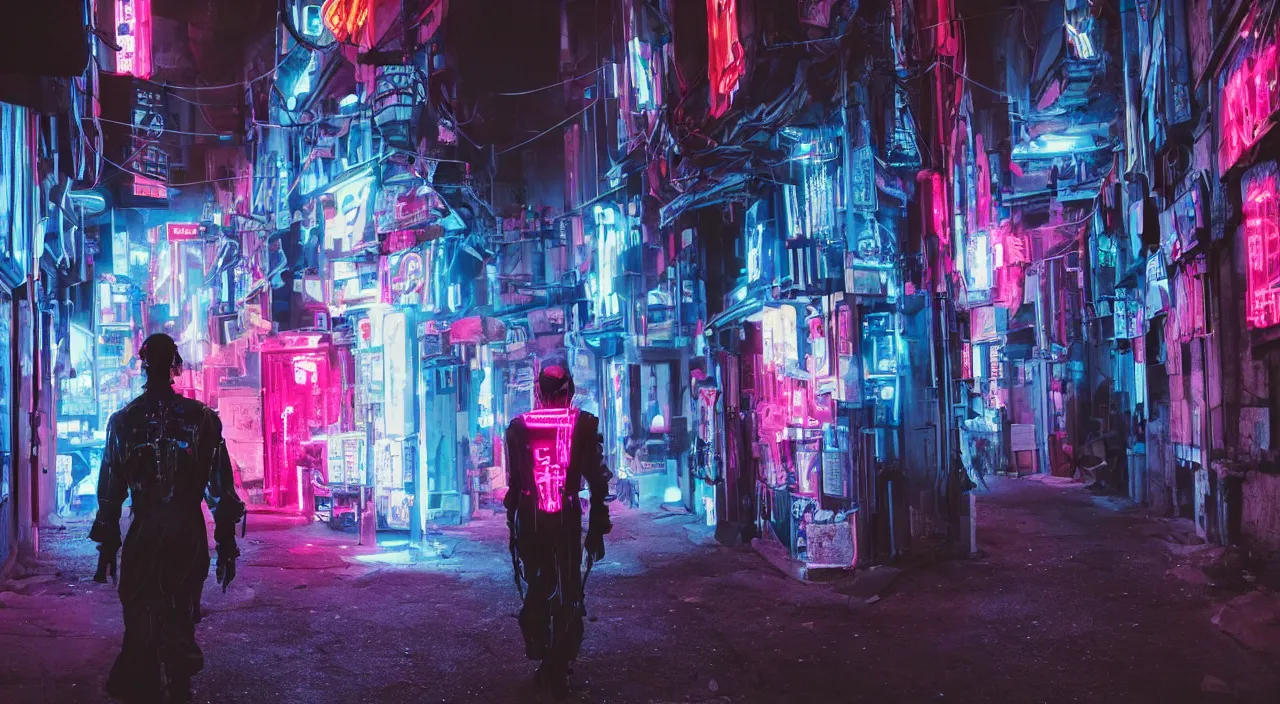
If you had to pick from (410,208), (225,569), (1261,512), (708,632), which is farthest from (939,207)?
(225,569)

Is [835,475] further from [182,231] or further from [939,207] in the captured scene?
[182,231]

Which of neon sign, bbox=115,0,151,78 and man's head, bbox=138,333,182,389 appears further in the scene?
neon sign, bbox=115,0,151,78

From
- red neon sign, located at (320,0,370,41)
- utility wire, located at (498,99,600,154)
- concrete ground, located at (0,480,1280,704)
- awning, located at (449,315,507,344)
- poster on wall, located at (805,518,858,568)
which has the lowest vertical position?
concrete ground, located at (0,480,1280,704)

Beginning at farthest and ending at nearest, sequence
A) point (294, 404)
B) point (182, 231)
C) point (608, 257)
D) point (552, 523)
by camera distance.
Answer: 1. point (182, 231)
2. point (608, 257)
3. point (294, 404)
4. point (552, 523)

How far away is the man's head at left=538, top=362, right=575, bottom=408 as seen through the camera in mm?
7156

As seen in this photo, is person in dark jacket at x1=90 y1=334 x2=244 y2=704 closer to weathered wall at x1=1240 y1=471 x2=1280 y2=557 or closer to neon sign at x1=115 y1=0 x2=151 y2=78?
weathered wall at x1=1240 y1=471 x2=1280 y2=557

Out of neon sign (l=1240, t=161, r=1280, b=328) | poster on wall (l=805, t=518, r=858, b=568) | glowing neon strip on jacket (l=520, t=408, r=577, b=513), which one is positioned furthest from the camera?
poster on wall (l=805, t=518, r=858, b=568)

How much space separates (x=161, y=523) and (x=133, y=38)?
2065cm

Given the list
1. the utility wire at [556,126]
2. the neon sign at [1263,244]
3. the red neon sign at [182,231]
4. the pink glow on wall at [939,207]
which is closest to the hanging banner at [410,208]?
the pink glow on wall at [939,207]

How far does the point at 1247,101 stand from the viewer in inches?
375

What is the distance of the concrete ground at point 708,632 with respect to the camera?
6953mm

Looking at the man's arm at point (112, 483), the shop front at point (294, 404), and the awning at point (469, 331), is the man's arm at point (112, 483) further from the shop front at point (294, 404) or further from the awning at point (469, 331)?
the shop front at point (294, 404)

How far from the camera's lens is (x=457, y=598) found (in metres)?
10.8

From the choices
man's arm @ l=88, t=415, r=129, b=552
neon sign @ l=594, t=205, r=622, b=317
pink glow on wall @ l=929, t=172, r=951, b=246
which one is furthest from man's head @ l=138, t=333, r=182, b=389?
neon sign @ l=594, t=205, r=622, b=317
